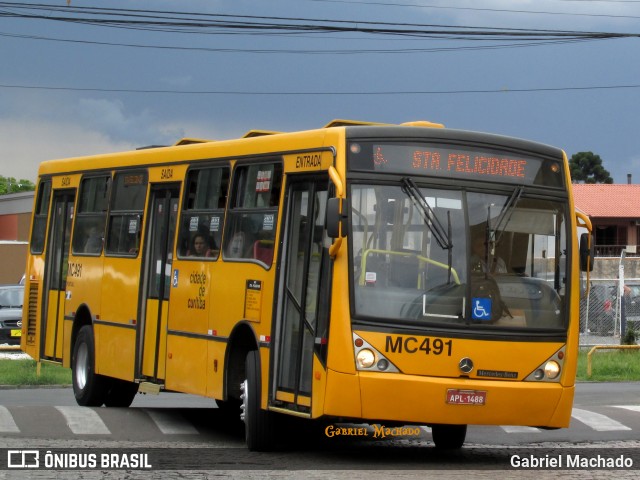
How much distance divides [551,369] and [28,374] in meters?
17.4

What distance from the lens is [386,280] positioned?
442 inches

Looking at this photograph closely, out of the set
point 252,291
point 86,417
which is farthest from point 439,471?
point 86,417

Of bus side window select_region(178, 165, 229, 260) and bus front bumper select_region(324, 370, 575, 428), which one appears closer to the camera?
bus front bumper select_region(324, 370, 575, 428)

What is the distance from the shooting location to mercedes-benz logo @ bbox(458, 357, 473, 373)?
1126 cm

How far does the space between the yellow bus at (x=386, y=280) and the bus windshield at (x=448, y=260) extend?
0.01m

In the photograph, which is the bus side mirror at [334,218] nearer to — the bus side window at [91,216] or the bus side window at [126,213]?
the bus side window at [126,213]

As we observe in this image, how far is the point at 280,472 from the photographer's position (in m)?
10.8

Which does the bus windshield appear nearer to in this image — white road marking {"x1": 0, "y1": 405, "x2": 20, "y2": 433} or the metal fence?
white road marking {"x1": 0, "y1": 405, "x2": 20, "y2": 433}

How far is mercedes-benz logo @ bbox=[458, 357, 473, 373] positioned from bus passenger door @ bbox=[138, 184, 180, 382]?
4740mm

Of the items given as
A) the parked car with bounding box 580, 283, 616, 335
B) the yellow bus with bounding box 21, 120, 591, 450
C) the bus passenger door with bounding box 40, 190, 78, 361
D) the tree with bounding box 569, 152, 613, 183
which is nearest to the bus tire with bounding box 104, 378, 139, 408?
the bus passenger door with bounding box 40, 190, 78, 361

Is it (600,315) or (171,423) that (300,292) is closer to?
(171,423)

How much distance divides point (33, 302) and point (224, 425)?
5.37 m

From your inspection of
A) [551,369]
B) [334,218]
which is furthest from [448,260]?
[551,369]

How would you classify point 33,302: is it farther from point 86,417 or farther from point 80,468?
point 80,468
